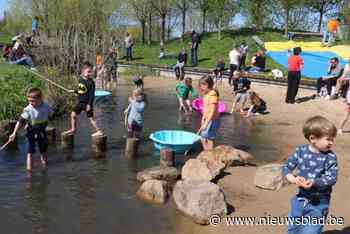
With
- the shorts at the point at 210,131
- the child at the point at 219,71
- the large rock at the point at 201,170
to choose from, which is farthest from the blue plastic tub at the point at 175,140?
the child at the point at 219,71

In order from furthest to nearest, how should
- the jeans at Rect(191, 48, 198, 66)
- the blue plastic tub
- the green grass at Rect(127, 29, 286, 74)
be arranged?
the green grass at Rect(127, 29, 286, 74) → the jeans at Rect(191, 48, 198, 66) → the blue plastic tub

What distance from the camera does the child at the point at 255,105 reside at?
15.6 meters

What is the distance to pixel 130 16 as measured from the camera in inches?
1474

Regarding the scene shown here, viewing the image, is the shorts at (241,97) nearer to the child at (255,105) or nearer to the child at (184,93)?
the child at (255,105)

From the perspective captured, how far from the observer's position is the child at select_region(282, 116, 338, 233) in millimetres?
4473

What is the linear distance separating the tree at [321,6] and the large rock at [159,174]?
27203 millimetres

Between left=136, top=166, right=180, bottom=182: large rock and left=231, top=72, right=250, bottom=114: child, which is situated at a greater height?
left=231, top=72, right=250, bottom=114: child

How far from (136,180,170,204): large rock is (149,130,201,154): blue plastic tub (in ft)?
6.94

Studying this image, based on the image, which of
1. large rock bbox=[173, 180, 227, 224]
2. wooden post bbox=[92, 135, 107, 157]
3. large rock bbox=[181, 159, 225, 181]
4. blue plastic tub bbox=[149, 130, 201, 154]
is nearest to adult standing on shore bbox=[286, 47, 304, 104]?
blue plastic tub bbox=[149, 130, 201, 154]

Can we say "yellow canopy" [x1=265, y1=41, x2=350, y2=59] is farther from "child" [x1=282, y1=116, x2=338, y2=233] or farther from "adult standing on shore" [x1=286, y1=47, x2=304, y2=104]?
"child" [x1=282, y1=116, x2=338, y2=233]

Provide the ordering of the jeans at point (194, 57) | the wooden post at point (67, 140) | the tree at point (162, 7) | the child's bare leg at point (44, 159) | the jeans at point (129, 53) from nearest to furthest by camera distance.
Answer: the child's bare leg at point (44, 159) → the wooden post at point (67, 140) → the jeans at point (194, 57) → the jeans at point (129, 53) → the tree at point (162, 7)

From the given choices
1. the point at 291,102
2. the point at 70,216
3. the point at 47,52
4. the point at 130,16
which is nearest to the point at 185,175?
the point at 70,216

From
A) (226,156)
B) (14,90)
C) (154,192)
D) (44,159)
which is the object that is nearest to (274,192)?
(226,156)

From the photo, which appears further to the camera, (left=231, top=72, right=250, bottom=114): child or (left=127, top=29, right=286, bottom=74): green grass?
(left=127, top=29, right=286, bottom=74): green grass
